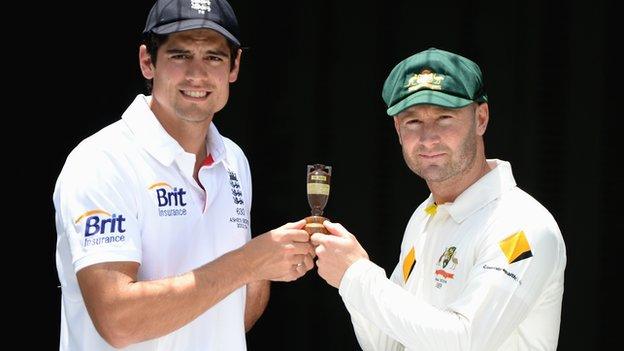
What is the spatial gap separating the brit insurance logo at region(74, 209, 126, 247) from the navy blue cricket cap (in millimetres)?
630

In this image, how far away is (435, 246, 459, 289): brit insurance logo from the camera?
3.12 meters

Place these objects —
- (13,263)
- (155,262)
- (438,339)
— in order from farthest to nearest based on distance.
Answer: (13,263) < (155,262) < (438,339)

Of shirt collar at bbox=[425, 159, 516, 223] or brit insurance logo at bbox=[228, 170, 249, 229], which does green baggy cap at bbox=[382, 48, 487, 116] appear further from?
brit insurance logo at bbox=[228, 170, 249, 229]

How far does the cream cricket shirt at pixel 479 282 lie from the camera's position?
9.58ft

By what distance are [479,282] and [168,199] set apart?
3.28 feet

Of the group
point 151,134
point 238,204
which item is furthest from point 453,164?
point 151,134

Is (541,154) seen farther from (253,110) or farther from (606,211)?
(253,110)

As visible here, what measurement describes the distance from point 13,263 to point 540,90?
2.84 m

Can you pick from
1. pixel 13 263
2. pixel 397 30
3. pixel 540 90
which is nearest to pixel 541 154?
pixel 540 90

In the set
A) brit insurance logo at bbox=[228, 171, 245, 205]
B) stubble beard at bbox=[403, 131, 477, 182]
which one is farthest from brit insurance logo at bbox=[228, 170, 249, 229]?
stubble beard at bbox=[403, 131, 477, 182]

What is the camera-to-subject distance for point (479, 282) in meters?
2.94

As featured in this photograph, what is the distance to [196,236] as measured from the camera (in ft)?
10.5

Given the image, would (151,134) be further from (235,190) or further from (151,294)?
(151,294)

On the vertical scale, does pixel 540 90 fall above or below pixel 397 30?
below
